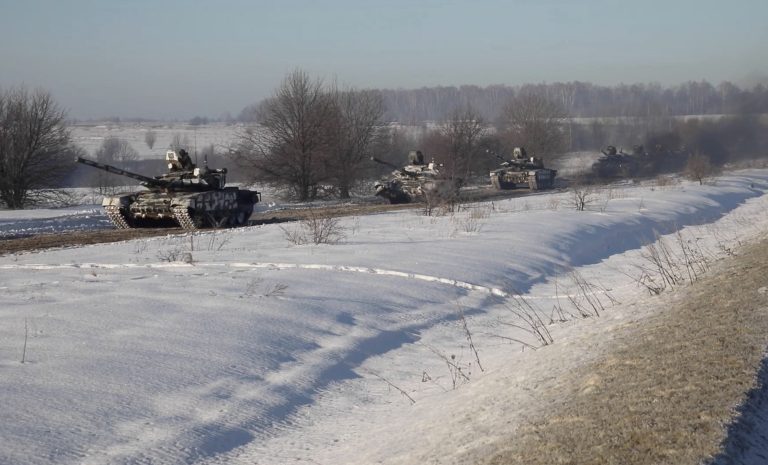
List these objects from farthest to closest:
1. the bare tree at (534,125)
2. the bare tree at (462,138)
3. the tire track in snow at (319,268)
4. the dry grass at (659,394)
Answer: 1. the bare tree at (534,125)
2. the bare tree at (462,138)
3. the tire track in snow at (319,268)
4. the dry grass at (659,394)

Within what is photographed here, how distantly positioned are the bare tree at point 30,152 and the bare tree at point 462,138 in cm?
2028

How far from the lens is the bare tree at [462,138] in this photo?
4954 cm

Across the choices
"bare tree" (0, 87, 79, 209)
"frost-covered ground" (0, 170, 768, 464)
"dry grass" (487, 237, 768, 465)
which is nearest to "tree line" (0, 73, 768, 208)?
"bare tree" (0, 87, 79, 209)

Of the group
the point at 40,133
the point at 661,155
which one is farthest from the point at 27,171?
the point at 661,155

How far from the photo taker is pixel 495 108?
142750 mm

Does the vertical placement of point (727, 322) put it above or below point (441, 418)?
above

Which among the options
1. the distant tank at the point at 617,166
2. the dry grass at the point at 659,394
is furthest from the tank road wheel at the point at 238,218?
the distant tank at the point at 617,166

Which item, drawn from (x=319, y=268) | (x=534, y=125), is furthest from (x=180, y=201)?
(x=534, y=125)

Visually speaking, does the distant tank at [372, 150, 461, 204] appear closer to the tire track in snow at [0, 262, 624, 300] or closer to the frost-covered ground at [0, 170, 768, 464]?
the frost-covered ground at [0, 170, 768, 464]

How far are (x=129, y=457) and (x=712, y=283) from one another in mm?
6141

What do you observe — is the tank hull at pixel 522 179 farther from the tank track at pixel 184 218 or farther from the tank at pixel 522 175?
the tank track at pixel 184 218

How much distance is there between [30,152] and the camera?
37281 millimetres

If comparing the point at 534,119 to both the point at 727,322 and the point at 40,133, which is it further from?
the point at 727,322

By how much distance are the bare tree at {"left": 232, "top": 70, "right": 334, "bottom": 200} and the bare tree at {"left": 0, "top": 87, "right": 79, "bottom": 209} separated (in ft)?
27.0
